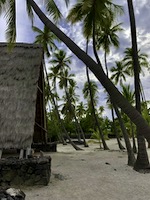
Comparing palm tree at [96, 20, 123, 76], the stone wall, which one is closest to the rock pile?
the stone wall

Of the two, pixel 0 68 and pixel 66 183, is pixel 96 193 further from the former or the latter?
pixel 0 68

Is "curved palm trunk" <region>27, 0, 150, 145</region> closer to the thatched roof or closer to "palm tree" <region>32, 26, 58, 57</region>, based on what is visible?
the thatched roof

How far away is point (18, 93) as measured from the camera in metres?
9.94

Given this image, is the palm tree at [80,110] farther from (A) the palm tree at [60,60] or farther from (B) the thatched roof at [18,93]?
(B) the thatched roof at [18,93]

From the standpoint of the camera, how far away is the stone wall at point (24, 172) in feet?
24.1

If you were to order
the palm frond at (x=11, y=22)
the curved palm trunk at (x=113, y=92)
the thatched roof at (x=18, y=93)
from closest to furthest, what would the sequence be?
the curved palm trunk at (x=113, y=92)
the palm frond at (x=11, y=22)
the thatched roof at (x=18, y=93)

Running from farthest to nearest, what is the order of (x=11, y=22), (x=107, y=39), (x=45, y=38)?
(x=45, y=38), (x=107, y=39), (x=11, y=22)

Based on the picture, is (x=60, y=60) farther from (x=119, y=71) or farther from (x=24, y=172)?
(x=24, y=172)

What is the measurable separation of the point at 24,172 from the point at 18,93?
11.7ft

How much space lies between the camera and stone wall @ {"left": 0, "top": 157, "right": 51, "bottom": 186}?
24.1 feet

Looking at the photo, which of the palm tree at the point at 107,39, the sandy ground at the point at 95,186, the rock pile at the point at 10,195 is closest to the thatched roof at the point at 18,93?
the sandy ground at the point at 95,186

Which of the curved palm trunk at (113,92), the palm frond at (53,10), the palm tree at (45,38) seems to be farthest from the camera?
the palm tree at (45,38)

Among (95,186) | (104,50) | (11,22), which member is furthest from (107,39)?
(95,186)

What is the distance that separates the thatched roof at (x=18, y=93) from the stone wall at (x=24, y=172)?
658 mm
